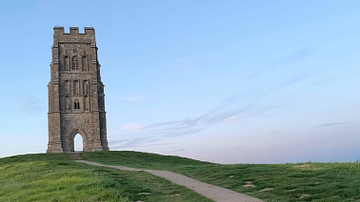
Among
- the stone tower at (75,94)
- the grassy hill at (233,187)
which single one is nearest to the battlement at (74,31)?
the stone tower at (75,94)

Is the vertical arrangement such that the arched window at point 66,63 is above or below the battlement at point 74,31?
below

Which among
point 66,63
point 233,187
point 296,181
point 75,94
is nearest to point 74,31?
point 66,63

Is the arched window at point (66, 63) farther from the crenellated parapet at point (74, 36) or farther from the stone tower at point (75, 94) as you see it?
the crenellated parapet at point (74, 36)

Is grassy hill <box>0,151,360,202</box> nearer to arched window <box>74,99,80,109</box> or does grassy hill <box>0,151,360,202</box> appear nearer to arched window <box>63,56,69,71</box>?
arched window <box>74,99,80,109</box>

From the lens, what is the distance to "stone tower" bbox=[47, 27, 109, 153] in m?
53.3

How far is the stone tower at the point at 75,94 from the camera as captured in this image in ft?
175

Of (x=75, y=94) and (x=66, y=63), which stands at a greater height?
(x=66, y=63)

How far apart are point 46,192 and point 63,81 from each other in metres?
43.4

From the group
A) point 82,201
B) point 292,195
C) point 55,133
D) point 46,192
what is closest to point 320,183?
point 292,195

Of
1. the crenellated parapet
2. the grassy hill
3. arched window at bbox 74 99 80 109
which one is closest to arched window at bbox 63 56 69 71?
the crenellated parapet

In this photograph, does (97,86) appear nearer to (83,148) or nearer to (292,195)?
(83,148)

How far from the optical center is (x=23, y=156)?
42938 mm

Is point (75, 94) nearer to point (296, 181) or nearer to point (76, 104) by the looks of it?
point (76, 104)

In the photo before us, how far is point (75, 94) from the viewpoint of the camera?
55250 mm
